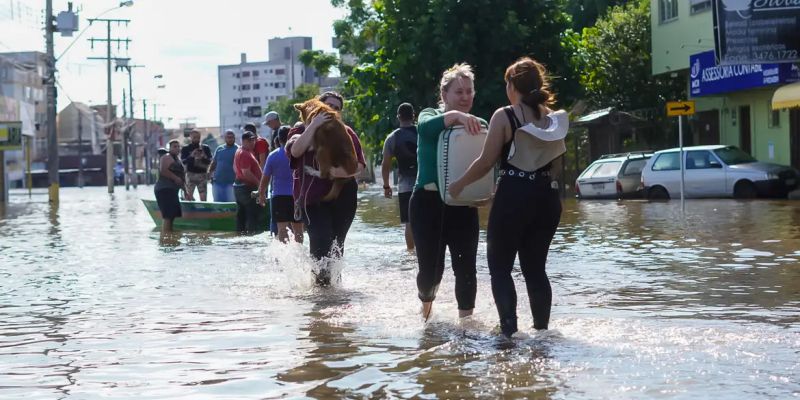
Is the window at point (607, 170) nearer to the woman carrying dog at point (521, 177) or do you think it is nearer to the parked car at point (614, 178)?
the parked car at point (614, 178)

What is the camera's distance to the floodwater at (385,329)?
20.6 ft

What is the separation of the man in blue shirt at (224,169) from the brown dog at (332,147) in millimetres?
9714

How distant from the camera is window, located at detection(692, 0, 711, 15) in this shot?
123ft

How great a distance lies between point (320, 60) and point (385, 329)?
1768 inches

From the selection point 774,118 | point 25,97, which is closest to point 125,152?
point 25,97

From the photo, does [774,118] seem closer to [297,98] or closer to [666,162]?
[666,162]

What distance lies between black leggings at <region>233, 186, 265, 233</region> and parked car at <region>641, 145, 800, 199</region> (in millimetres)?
13437

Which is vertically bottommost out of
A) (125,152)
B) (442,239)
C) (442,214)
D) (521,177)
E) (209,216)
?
(209,216)

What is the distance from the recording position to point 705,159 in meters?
30.1

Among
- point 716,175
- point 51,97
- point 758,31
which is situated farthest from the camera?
point 51,97

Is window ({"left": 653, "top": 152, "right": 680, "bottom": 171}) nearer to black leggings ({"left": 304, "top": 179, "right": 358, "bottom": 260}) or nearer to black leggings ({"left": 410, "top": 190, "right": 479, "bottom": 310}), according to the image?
black leggings ({"left": 304, "top": 179, "right": 358, "bottom": 260})

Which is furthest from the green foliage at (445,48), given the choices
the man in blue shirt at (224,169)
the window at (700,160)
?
the man in blue shirt at (224,169)

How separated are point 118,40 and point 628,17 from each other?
181 ft

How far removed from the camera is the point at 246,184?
18.3 meters
